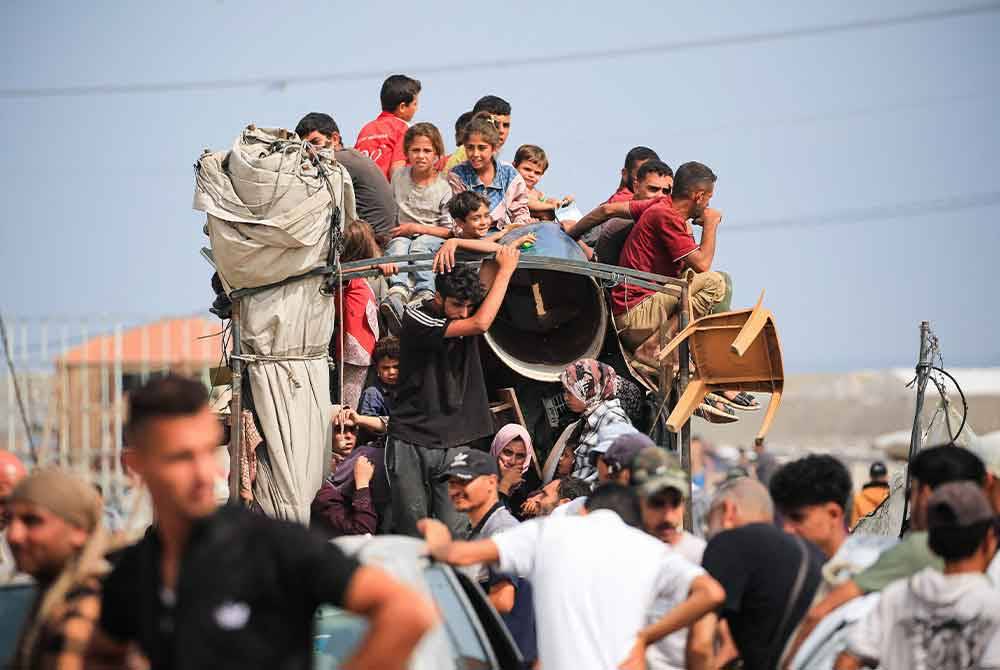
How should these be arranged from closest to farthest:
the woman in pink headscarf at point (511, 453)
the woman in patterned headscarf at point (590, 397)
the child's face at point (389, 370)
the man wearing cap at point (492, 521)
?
the man wearing cap at point (492, 521)
the woman in pink headscarf at point (511, 453)
the woman in patterned headscarf at point (590, 397)
the child's face at point (389, 370)

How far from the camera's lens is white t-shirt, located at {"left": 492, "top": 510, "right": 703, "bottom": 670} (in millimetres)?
5418

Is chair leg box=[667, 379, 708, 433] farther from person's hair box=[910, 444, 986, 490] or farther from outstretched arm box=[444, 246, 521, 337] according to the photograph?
person's hair box=[910, 444, 986, 490]

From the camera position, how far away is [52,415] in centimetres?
1554

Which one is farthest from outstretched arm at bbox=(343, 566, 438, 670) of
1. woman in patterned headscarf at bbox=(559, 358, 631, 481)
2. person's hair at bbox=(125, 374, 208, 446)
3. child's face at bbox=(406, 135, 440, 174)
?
child's face at bbox=(406, 135, 440, 174)

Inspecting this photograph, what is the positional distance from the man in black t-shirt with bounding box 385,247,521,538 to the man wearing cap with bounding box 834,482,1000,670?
3880 mm

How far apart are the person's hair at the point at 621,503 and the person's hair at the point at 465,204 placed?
12.7ft

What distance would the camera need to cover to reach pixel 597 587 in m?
5.45

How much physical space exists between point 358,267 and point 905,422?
203 ft

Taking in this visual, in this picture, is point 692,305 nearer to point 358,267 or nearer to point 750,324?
point 750,324

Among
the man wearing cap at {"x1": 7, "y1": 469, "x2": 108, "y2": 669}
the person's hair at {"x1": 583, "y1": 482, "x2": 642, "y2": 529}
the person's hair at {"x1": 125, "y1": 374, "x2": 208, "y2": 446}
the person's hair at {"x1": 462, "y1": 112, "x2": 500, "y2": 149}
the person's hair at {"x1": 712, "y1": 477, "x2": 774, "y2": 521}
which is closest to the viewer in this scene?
the person's hair at {"x1": 125, "y1": 374, "x2": 208, "y2": 446}

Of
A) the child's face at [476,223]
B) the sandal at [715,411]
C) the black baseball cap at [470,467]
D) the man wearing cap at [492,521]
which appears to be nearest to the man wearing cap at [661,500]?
the man wearing cap at [492,521]

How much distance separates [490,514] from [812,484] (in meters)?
1.71

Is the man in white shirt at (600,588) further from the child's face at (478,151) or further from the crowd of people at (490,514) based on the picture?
the child's face at (478,151)

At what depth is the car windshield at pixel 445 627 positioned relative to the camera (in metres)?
5.57
